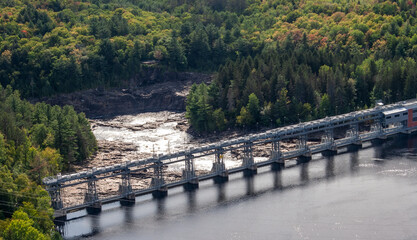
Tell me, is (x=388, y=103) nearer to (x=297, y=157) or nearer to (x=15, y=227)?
(x=297, y=157)

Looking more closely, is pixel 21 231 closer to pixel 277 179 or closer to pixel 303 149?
pixel 277 179

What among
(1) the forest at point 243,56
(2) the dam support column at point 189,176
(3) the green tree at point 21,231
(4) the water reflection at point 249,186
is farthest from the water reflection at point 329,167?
(3) the green tree at point 21,231

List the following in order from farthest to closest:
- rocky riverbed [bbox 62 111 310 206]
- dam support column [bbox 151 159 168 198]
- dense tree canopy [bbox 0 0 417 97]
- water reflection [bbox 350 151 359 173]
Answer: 1. dense tree canopy [bbox 0 0 417 97]
2. water reflection [bbox 350 151 359 173]
3. rocky riverbed [bbox 62 111 310 206]
4. dam support column [bbox 151 159 168 198]

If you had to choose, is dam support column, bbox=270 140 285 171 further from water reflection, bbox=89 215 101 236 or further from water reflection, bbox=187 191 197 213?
water reflection, bbox=89 215 101 236

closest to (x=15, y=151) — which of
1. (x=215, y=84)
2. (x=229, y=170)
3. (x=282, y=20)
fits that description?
(x=229, y=170)

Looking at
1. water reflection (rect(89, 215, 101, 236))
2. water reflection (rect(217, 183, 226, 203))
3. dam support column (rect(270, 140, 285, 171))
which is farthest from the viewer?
dam support column (rect(270, 140, 285, 171))

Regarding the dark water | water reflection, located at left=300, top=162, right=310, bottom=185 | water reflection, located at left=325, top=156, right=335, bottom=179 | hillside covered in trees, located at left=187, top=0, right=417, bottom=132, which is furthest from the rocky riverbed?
water reflection, located at left=325, top=156, right=335, bottom=179
